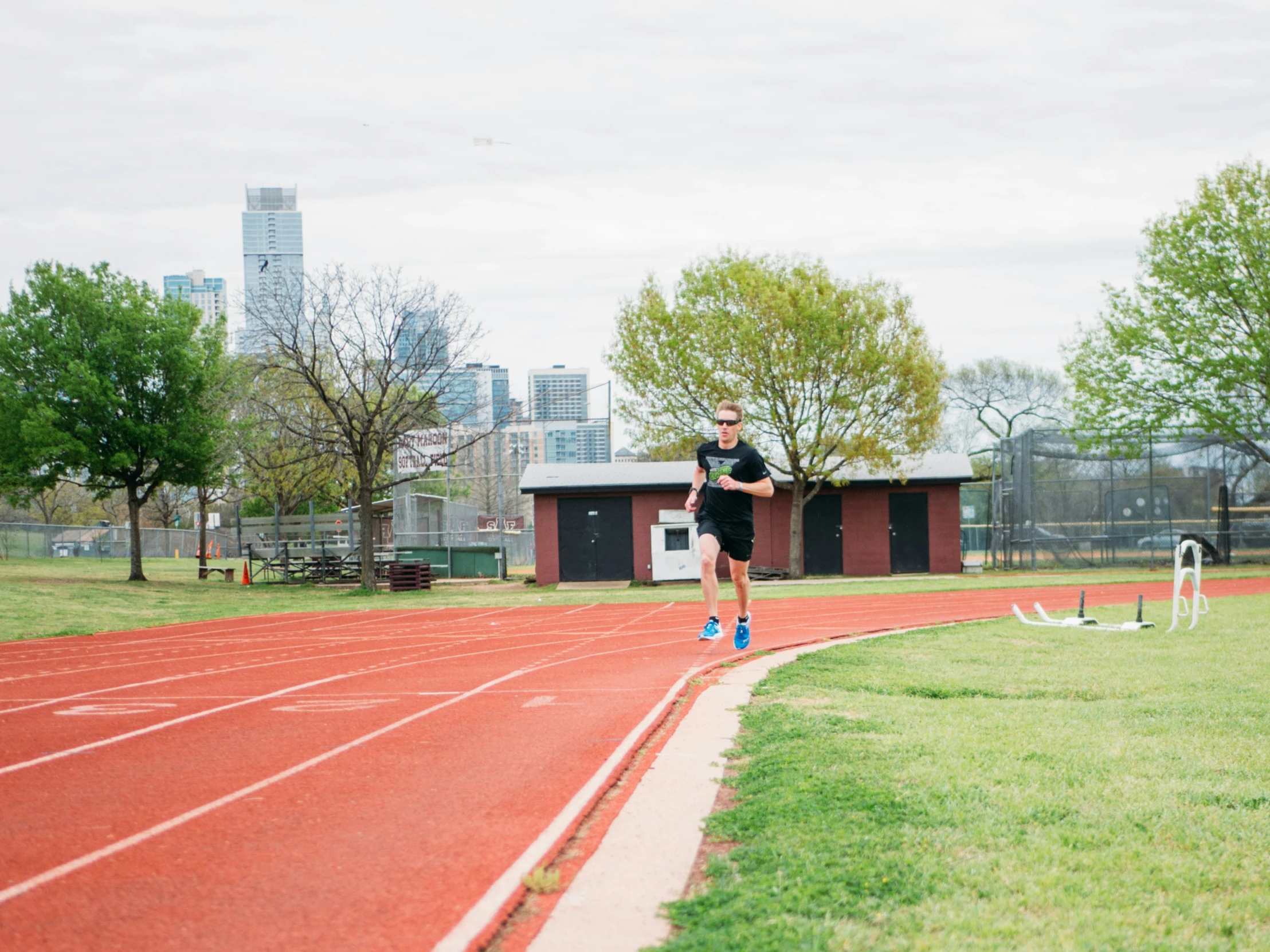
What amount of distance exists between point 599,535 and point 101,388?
14.3 meters

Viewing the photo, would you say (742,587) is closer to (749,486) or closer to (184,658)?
(749,486)

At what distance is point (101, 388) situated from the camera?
28312 mm

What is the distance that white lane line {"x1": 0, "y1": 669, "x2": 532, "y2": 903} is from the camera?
3.57m

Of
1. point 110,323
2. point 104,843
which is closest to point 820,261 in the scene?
point 110,323

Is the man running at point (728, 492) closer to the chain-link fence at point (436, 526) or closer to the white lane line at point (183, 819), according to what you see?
the white lane line at point (183, 819)

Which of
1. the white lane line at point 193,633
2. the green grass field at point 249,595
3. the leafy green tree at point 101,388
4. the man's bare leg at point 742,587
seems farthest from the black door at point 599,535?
the man's bare leg at point 742,587

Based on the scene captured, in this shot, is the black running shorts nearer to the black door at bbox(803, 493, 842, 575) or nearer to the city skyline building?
the city skyline building

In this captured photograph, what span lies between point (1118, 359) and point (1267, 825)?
29.5 meters

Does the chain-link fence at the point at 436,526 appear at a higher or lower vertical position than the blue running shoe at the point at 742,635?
higher

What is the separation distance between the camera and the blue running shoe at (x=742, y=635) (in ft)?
32.3

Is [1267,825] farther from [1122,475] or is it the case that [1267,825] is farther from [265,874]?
[1122,475]

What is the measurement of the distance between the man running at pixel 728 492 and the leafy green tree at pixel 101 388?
23.7 m

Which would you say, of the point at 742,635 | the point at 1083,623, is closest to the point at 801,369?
the point at 1083,623

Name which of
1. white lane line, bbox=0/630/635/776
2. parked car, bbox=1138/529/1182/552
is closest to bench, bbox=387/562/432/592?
white lane line, bbox=0/630/635/776
